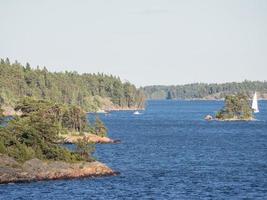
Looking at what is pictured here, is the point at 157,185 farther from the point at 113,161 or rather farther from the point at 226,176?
the point at 113,161

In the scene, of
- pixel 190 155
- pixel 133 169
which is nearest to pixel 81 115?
pixel 190 155

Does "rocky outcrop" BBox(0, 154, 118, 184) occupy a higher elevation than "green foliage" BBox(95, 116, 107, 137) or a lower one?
lower

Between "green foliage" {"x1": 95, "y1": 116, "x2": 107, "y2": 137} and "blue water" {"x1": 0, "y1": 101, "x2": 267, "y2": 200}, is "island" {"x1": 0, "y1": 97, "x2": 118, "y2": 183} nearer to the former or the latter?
"blue water" {"x1": 0, "y1": 101, "x2": 267, "y2": 200}

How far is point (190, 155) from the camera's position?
15288 centimetres

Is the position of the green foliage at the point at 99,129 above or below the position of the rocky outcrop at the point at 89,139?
above

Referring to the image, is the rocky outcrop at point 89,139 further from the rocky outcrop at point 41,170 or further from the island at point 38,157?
the rocky outcrop at point 41,170

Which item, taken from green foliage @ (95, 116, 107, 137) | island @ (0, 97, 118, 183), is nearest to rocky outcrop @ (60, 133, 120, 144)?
green foliage @ (95, 116, 107, 137)

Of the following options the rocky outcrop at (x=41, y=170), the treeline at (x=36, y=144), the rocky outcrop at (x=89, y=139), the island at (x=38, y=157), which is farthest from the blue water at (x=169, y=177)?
the treeline at (x=36, y=144)

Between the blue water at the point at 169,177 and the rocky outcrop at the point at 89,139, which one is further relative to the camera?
the rocky outcrop at the point at 89,139

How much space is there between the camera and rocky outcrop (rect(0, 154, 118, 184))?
107188 mm

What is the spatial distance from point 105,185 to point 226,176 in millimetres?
20901

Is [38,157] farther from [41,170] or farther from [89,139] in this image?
[89,139]

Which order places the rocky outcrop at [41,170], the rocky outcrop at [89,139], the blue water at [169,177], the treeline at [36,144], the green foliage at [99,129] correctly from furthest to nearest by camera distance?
the green foliage at [99,129] < the rocky outcrop at [89,139] < the treeline at [36,144] < the rocky outcrop at [41,170] < the blue water at [169,177]

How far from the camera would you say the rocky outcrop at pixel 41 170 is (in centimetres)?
10719
